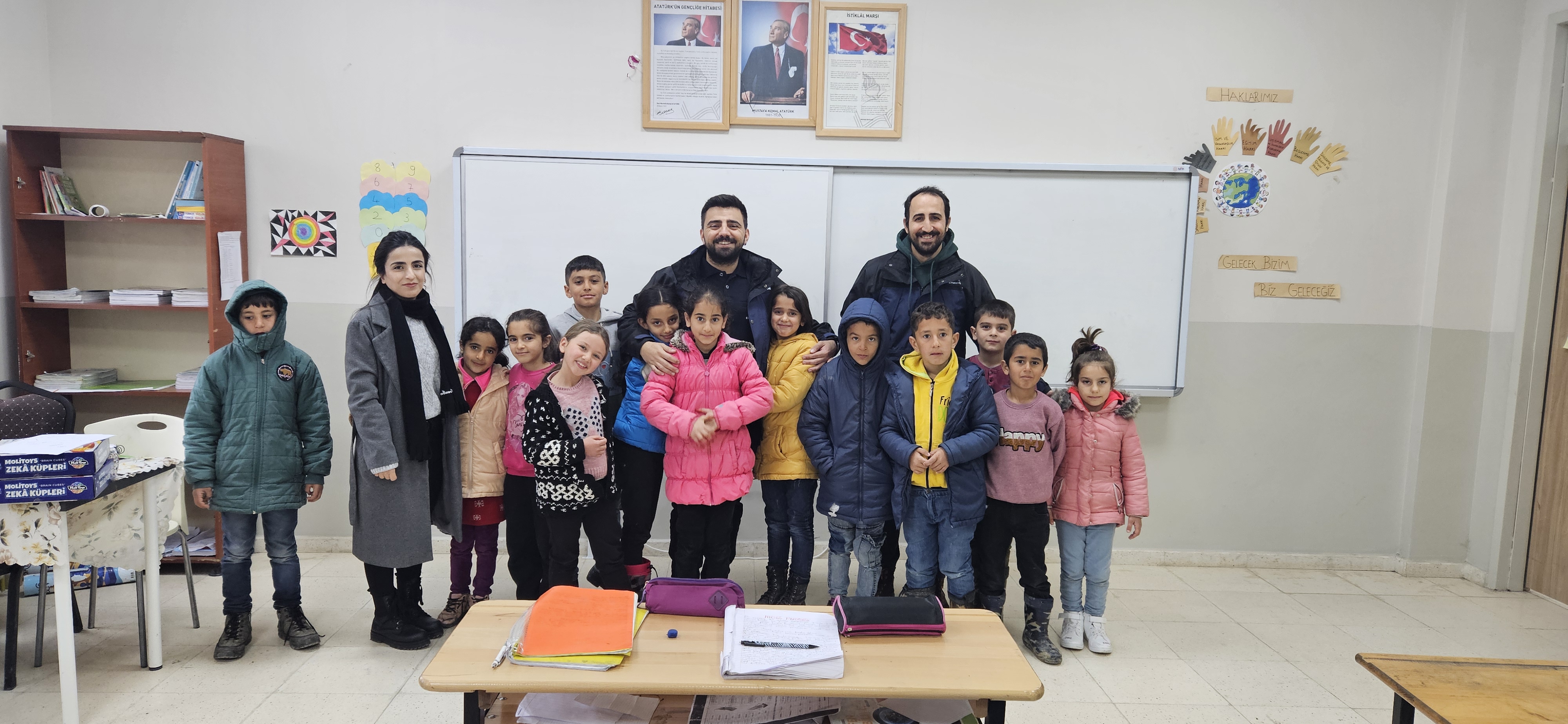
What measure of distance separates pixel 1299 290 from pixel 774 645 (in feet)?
10.6

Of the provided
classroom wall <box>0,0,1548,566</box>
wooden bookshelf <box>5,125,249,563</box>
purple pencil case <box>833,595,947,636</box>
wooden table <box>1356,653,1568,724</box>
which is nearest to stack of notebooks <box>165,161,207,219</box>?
wooden bookshelf <box>5,125,249,563</box>

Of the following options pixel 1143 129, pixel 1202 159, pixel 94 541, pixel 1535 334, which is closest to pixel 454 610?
pixel 94 541

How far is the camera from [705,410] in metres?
2.57

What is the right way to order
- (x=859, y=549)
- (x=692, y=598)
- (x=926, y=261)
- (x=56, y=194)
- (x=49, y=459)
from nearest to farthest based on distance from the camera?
(x=692, y=598)
(x=49, y=459)
(x=859, y=549)
(x=926, y=261)
(x=56, y=194)

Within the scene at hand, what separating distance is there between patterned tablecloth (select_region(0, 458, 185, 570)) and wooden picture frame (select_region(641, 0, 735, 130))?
2180 mm

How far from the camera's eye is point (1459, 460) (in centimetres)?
371

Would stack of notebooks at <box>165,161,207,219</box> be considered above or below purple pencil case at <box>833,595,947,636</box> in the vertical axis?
above

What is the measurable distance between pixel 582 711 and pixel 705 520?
1.14 metres

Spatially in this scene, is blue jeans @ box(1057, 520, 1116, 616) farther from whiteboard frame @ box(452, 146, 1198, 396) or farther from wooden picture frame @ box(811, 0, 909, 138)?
wooden picture frame @ box(811, 0, 909, 138)

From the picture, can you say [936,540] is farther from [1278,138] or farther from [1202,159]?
[1278,138]

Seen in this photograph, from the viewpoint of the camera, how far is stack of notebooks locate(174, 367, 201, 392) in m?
3.41

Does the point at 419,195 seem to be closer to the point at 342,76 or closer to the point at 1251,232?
the point at 342,76

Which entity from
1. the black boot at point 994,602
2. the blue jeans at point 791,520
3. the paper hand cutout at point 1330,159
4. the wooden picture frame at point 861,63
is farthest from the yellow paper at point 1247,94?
the blue jeans at point 791,520

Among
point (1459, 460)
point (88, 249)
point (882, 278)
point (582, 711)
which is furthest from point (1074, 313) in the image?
point (88, 249)
